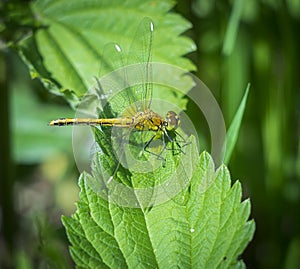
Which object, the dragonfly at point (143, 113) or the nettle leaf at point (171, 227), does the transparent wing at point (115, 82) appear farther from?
the nettle leaf at point (171, 227)

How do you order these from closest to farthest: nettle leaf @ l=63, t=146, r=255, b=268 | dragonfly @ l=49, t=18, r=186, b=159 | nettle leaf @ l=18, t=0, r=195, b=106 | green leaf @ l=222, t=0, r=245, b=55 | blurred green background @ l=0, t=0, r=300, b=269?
1. nettle leaf @ l=63, t=146, r=255, b=268
2. dragonfly @ l=49, t=18, r=186, b=159
3. nettle leaf @ l=18, t=0, r=195, b=106
4. green leaf @ l=222, t=0, r=245, b=55
5. blurred green background @ l=0, t=0, r=300, b=269

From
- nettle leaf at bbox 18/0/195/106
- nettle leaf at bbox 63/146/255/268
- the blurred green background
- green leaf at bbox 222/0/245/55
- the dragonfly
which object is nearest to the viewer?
nettle leaf at bbox 63/146/255/268

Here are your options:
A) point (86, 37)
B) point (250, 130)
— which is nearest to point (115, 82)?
point (86, 37)

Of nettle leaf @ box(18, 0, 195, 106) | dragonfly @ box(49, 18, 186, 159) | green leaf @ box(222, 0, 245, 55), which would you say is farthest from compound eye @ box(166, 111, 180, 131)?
green leaf @ box(222, 0, 245, 55)

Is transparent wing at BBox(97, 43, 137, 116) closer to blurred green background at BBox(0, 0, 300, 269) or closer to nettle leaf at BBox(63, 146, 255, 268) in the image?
nettle leaf at BBox(63, 146, 255, 268)

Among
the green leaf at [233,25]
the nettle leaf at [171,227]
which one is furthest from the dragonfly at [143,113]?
the green leaf at [233,25]

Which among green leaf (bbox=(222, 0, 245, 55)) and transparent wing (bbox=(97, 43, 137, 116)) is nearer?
transparent wing (bbox=(97, 43, 137, 116))
